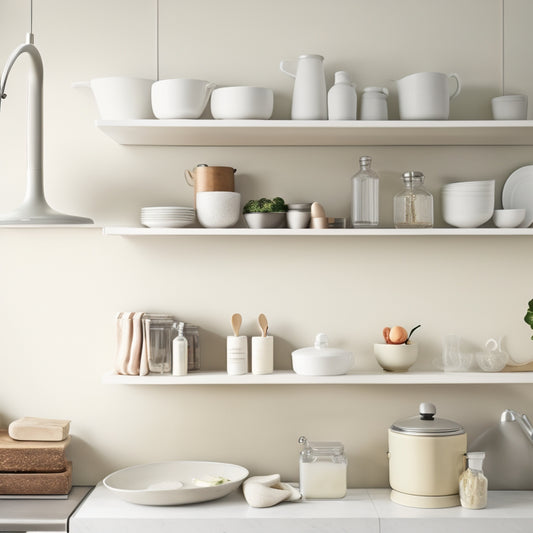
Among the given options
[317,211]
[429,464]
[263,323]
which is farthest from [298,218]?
[429,464]

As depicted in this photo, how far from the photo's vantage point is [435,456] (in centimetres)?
215

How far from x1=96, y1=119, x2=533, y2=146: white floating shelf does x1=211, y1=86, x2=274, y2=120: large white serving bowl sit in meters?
0.05

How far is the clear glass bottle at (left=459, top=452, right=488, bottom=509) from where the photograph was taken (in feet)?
6.95

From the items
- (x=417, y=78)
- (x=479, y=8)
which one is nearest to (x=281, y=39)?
(x=417, y=78)

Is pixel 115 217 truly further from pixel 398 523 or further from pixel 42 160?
pixel 398 523

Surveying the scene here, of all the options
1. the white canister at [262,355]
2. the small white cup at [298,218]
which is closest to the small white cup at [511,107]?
the small white cup at [298,218]

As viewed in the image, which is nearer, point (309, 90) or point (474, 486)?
point (474, 486)

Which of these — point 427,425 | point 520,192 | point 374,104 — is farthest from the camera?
point 520,192

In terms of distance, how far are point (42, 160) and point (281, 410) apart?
3.86 feet

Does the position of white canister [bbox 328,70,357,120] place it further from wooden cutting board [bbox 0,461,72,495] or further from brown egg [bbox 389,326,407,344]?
wooden cutting board [bbox 0,461,72,495]

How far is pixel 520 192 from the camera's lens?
242cm

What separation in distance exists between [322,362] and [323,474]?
0.35 meters

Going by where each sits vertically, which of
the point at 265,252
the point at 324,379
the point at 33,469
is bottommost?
the point at 33,469

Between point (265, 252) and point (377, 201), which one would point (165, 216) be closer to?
point (265, 252)
